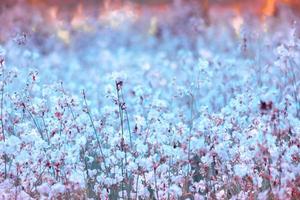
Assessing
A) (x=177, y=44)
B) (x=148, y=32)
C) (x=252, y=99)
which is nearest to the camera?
(x=252, y=99)

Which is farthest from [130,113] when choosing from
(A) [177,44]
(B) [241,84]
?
(A) [177,44]

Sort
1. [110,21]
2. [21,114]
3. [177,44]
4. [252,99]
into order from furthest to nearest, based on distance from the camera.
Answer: [110,21], [177,44], [21,114], [252,99]

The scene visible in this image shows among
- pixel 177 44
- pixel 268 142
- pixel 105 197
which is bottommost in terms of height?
pixel 105 197

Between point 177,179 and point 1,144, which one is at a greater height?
point 1,144

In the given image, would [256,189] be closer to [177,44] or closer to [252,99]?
[252,99]

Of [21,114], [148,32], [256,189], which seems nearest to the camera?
[256,189]

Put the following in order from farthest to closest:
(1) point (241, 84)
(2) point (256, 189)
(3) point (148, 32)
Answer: (3) point (148, 32), (1) point (241, 84), (2) point (256, 189)

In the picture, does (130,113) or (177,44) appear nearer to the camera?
(130,113)

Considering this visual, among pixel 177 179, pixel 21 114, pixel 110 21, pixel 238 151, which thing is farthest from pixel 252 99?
pixel 110 21

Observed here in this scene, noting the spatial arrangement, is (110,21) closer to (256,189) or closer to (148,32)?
(148,32)
